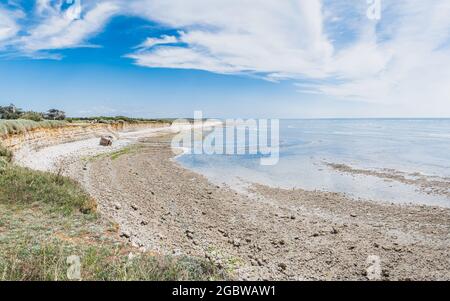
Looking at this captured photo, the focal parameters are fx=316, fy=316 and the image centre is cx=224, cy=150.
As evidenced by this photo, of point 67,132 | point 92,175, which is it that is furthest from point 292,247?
point 67,132

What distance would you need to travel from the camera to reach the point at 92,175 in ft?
56.6

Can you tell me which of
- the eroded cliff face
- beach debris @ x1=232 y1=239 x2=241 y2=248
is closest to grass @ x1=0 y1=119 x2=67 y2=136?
the eroded cliff face

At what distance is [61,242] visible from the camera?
6.44 metres

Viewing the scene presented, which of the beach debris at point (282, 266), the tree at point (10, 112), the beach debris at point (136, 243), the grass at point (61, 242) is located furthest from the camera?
the tree at point (10, 112)

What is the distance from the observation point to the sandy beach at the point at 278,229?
7.72 metres

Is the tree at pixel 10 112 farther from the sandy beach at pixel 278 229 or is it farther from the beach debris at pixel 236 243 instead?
the beach debris at pixel 236 243

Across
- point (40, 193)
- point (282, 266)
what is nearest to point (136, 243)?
point (282, 266)

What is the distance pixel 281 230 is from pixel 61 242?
658 cm

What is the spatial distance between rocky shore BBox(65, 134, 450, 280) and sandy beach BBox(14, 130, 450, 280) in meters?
0.03

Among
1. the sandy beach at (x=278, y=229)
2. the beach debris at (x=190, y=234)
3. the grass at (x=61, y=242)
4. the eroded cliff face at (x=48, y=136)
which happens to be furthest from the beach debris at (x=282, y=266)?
the eroded cliff face at (x=48, y=136)

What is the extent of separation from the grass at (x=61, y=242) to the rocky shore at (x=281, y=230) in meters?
0.92

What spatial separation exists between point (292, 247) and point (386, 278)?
8.11 feet

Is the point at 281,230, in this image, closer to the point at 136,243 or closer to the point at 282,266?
the point at 282,266
